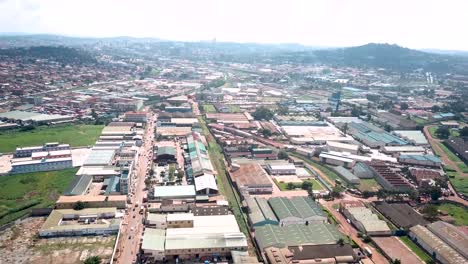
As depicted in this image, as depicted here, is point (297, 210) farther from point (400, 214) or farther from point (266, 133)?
point (266, 133)

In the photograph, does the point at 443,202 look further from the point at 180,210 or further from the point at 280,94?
the point at 280,94

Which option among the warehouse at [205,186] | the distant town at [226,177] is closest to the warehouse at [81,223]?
the distant town at [226,177]

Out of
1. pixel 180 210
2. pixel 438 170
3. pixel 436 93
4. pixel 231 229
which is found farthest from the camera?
pixel 436 93

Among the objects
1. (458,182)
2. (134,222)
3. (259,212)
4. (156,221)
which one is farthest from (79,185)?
(458,182)

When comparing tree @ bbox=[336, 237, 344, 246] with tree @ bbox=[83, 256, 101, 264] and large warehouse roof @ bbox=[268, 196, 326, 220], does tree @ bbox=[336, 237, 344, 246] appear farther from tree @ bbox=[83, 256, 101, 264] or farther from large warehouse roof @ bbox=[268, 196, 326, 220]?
tree @ bbox=[83, 256, 101, 264]

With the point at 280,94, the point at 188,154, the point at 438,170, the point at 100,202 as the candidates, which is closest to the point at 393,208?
the point at 438,170

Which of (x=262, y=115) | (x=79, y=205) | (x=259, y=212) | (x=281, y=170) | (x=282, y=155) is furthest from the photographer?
(x=262, y=115)

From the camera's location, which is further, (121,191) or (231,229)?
(121,191)
